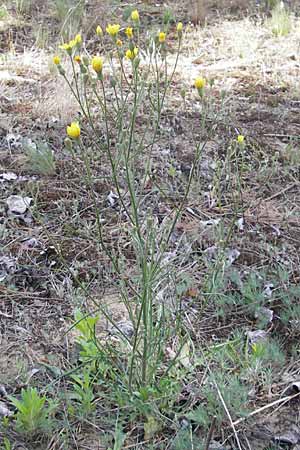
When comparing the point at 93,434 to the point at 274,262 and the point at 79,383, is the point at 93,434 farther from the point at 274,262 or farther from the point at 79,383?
the point at 274,262

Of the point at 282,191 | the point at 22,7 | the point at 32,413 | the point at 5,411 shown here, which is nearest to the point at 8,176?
the point at 282,191

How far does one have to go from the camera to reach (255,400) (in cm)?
204

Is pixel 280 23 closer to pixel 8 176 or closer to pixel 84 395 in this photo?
pixel 8 176

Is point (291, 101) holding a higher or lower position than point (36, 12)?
lower

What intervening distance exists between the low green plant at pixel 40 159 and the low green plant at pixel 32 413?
1552 millimetres

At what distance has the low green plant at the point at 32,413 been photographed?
185cm

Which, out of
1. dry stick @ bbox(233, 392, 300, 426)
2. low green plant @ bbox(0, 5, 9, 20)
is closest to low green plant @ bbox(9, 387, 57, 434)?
dry stick @ bbox(233, 392, 300, 426)

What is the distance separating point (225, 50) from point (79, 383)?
3.31 m

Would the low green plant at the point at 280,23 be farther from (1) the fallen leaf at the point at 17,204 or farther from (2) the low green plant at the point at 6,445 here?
(2) the low green plant at the point at 6,445

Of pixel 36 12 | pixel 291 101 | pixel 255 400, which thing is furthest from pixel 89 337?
pixel 36 12

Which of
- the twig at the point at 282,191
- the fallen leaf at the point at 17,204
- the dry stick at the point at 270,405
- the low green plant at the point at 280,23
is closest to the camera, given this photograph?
the dry stick at the point at 270,405

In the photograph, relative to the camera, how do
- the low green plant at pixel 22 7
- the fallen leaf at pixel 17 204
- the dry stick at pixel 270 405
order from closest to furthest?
the dry stick at pixel 270 405 < the fallen leaf at pixel 17 204 < the low green plant at pixel 22 7

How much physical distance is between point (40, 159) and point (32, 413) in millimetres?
1637

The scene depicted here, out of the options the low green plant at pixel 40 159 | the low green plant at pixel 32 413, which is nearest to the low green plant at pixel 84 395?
the low green plant at pixel 32 413
